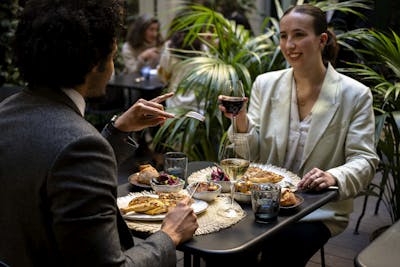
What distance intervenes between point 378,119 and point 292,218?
1.24m

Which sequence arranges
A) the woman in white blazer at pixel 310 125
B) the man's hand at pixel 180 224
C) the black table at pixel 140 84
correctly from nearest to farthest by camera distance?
the man's hand at pixel 180 224 < the woman in white blazer at pixel 310 125 < the black table at pixel 140 84

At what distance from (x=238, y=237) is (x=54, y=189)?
22.8 inches

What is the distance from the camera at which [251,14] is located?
27.3 feet

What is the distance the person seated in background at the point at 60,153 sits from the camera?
1.17 metres

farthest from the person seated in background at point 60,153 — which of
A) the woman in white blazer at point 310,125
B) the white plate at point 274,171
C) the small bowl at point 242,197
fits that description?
the woman in white blazer at point 310,125

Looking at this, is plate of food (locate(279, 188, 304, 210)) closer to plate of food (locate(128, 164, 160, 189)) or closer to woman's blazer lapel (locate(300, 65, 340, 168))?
plate of food (locate(128, 164, 160, 189))

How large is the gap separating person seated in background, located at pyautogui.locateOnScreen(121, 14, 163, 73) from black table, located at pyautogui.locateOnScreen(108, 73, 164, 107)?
0.26 meters

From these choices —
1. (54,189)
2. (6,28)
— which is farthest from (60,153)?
(6,28)

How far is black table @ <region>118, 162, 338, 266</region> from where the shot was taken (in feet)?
4.73

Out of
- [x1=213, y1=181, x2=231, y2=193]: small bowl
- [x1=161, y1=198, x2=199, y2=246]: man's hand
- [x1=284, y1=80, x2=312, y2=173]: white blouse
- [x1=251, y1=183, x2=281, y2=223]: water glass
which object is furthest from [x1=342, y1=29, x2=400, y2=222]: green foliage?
[x1=161, y1=198, x2=199, y2=246]: man's hand

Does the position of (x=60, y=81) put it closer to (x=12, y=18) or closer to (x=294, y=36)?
(x=294, y=36)

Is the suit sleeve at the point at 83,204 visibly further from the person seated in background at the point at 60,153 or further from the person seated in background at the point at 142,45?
the person seated in background at the point at 142,45

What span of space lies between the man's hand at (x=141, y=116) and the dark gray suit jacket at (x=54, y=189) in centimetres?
51

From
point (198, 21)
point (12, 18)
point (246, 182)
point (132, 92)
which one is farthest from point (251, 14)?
point (246, 182)
